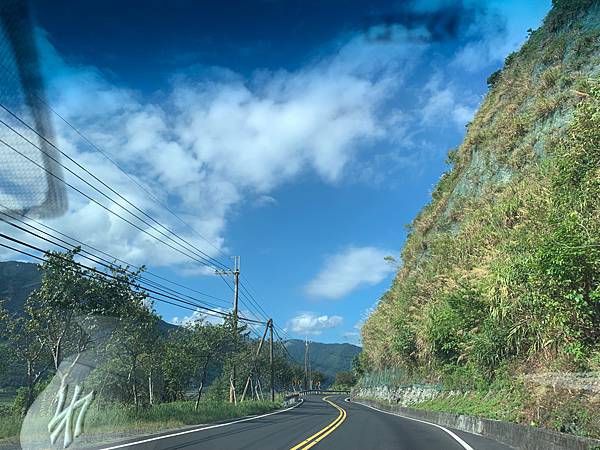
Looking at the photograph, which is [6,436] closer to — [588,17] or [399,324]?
[399,324]

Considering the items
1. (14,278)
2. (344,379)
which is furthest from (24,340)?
(344,379)

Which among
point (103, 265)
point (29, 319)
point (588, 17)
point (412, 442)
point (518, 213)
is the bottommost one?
point (412, 442)

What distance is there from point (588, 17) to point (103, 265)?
2949 centimetres

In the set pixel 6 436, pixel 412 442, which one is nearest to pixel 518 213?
pixel 412 442

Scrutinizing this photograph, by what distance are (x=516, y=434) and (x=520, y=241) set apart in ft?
22.6

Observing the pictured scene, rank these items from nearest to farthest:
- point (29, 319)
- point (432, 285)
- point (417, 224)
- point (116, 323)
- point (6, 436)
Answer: point (6, 436), point (29, 319), point (116, 323), point (432, 285), point (417, 224)

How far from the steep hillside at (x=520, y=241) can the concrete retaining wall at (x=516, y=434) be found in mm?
559

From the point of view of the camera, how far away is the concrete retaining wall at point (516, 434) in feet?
30.3

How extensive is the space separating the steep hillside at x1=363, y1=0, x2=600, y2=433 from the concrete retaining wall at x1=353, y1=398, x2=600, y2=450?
56 cm

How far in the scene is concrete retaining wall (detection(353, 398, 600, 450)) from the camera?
923 centimetres

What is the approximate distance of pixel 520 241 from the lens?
1742 centimetres

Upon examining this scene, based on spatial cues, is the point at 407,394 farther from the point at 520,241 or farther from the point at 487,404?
the point at 520,241

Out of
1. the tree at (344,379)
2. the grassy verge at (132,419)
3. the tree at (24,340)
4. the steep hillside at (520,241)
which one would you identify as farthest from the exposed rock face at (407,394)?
the tree at (344,379)

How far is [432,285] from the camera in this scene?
97.5 ft
